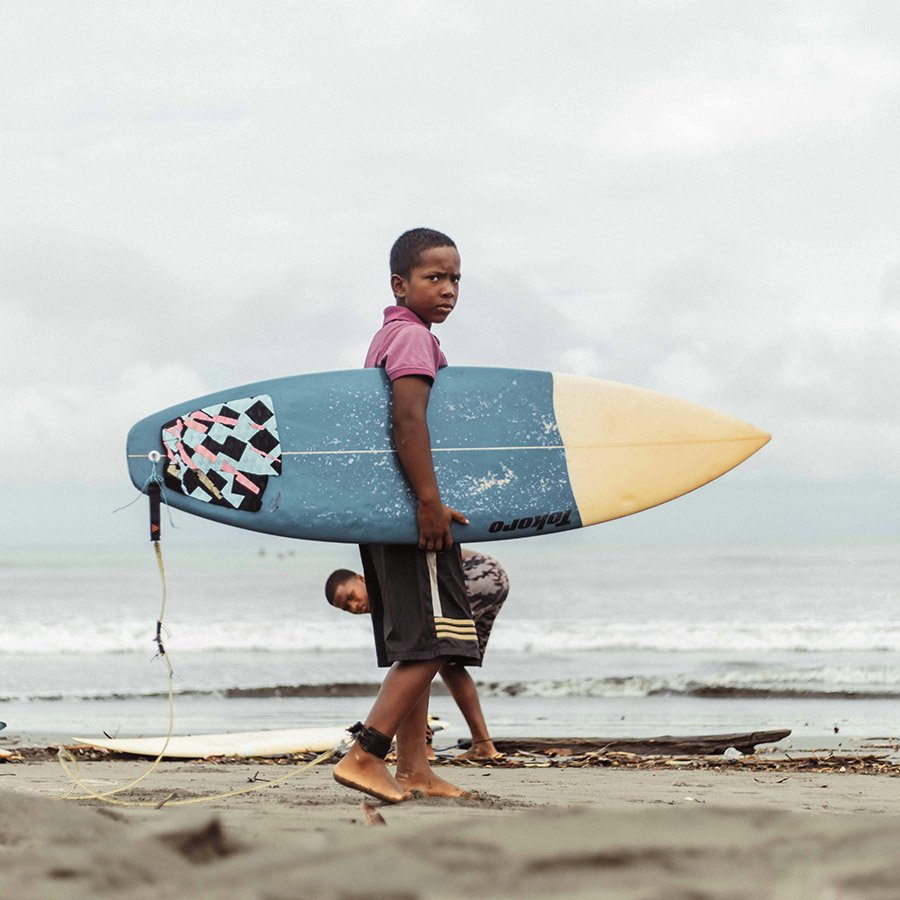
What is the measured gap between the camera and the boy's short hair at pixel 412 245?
3516 millimetres

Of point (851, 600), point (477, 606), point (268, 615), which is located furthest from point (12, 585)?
point (477, 606)

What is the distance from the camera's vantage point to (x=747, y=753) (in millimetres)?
5277

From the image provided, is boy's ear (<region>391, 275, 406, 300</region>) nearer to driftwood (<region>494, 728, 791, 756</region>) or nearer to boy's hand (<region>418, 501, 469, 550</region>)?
boy's hand (<region>418, 501, 469, 550</region>)

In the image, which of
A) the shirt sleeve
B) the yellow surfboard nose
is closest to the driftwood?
the yellow surfboard nose

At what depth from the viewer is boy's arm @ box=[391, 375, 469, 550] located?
3.28 m

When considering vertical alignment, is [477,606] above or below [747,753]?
above

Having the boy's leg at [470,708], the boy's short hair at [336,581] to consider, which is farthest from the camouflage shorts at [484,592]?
the boy's short hair at [336,581]

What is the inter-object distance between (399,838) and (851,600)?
1959 cm

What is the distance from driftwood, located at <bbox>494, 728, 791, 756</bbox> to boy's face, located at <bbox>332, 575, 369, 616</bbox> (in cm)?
89

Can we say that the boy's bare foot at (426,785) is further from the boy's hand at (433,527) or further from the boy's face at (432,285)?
the boy's face at (432,285)

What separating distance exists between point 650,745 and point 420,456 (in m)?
2.59

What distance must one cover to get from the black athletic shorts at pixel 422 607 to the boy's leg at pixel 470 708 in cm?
154

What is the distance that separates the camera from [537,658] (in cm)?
1216

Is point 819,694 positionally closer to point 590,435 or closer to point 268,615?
point 590,435
